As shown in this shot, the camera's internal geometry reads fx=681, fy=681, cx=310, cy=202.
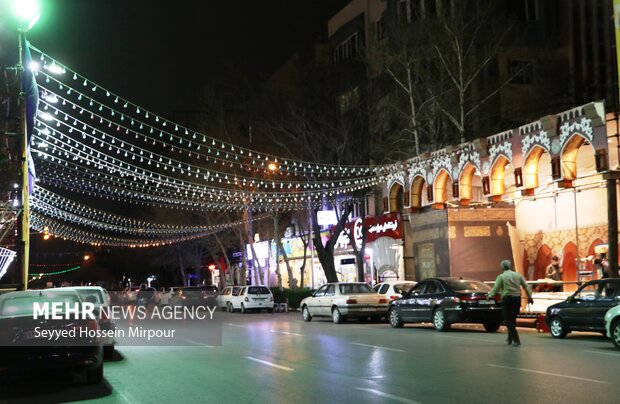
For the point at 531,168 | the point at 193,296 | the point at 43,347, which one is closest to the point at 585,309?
the point at 531,168

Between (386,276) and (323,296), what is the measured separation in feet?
39.5

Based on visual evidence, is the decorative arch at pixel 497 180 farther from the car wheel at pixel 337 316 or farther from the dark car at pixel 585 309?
the dark car at pixel 585 309

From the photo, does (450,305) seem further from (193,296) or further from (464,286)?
(193,296)

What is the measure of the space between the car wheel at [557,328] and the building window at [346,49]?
26.4 metres

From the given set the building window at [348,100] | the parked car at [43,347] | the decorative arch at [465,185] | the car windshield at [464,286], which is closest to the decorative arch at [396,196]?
the decorative arch at [465,185]

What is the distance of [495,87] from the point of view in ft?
106

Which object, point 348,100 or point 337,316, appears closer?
point 337,316

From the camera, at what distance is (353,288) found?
83.4ft

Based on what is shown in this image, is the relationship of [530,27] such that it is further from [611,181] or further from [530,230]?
[611,181]

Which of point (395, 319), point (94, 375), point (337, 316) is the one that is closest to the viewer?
point (94, 375)

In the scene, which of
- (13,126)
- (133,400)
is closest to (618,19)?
(133,400)

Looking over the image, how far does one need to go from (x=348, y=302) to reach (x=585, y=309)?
10107 millimetres

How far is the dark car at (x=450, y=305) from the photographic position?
18.8 meters

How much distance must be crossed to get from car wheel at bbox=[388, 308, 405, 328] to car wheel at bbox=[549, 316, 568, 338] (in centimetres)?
546
